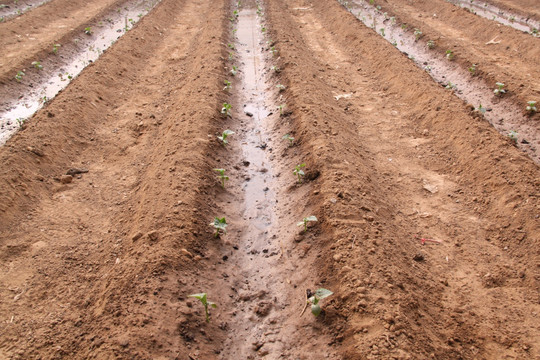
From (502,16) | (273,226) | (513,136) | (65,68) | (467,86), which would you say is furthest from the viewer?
(502,16)

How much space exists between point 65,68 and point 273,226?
8.49 m

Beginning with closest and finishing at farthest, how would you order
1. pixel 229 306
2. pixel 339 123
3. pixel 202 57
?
pixel 229 306 → pixel 339 123 → pixel 202 57

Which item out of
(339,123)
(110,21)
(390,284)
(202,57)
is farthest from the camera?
(110,21)

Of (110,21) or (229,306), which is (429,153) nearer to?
(229,306)

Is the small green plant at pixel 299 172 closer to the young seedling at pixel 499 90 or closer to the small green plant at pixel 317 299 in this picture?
the small green plant at pixel 317 299

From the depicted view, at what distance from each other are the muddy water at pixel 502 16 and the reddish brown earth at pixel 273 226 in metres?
5.77

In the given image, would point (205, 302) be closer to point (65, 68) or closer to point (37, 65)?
point (37, 65)

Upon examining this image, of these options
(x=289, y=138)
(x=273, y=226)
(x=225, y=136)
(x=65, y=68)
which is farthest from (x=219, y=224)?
(x=65, y=68)

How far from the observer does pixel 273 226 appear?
5.18 metres

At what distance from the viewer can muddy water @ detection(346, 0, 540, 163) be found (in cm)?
691

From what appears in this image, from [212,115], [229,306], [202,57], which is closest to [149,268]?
[229,306]

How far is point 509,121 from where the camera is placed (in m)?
7.34

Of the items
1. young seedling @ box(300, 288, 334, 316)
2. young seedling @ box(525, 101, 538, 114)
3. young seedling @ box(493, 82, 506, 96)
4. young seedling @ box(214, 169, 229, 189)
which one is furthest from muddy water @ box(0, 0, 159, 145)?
young seedling @ box(525, 101, 538, 114)

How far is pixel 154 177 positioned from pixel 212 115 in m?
2.10
